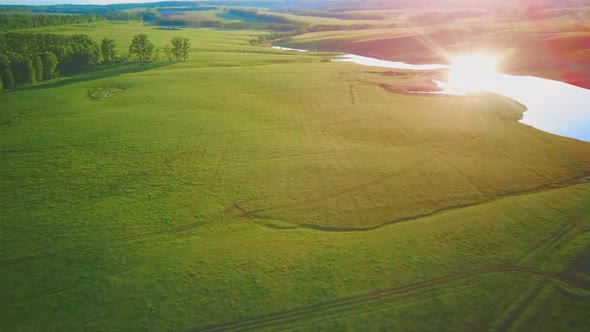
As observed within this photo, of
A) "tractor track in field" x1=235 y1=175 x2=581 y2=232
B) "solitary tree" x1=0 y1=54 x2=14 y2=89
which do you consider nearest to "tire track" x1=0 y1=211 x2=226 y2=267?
"tractor track in field" x1=235 y1=175 x2=581 y2=232

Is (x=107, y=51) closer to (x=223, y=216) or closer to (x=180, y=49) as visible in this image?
(x=180, y=49)

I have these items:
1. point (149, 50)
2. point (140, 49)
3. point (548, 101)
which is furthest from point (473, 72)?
point (140, 49)

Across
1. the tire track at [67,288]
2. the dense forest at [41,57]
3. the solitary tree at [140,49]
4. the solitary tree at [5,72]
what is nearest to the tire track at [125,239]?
the tire track at [67,288]

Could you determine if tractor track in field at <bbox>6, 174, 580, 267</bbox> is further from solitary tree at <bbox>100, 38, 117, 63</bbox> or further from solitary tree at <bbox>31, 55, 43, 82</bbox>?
solitary tree at <bbox>100, 38, 117, 63</bbox>

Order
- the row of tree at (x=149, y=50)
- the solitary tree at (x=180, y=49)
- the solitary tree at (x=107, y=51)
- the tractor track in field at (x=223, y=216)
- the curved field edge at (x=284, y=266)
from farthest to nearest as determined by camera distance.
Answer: the row of tree at (x=149, y=50) < the solitary tree at (x=180, y=49) < the solitary tree at (x=107, y=51) < the tractor track in field at (x=223, y=216) < the curved field edge at (x=284, y=266)

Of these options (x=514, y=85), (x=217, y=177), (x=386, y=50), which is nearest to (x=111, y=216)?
(x=217, y=177)

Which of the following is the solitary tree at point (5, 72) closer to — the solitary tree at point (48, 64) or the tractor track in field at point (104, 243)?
the solitary tree at point (48, 64)

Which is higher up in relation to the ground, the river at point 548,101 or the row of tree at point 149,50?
the row of tree at point 149,50
